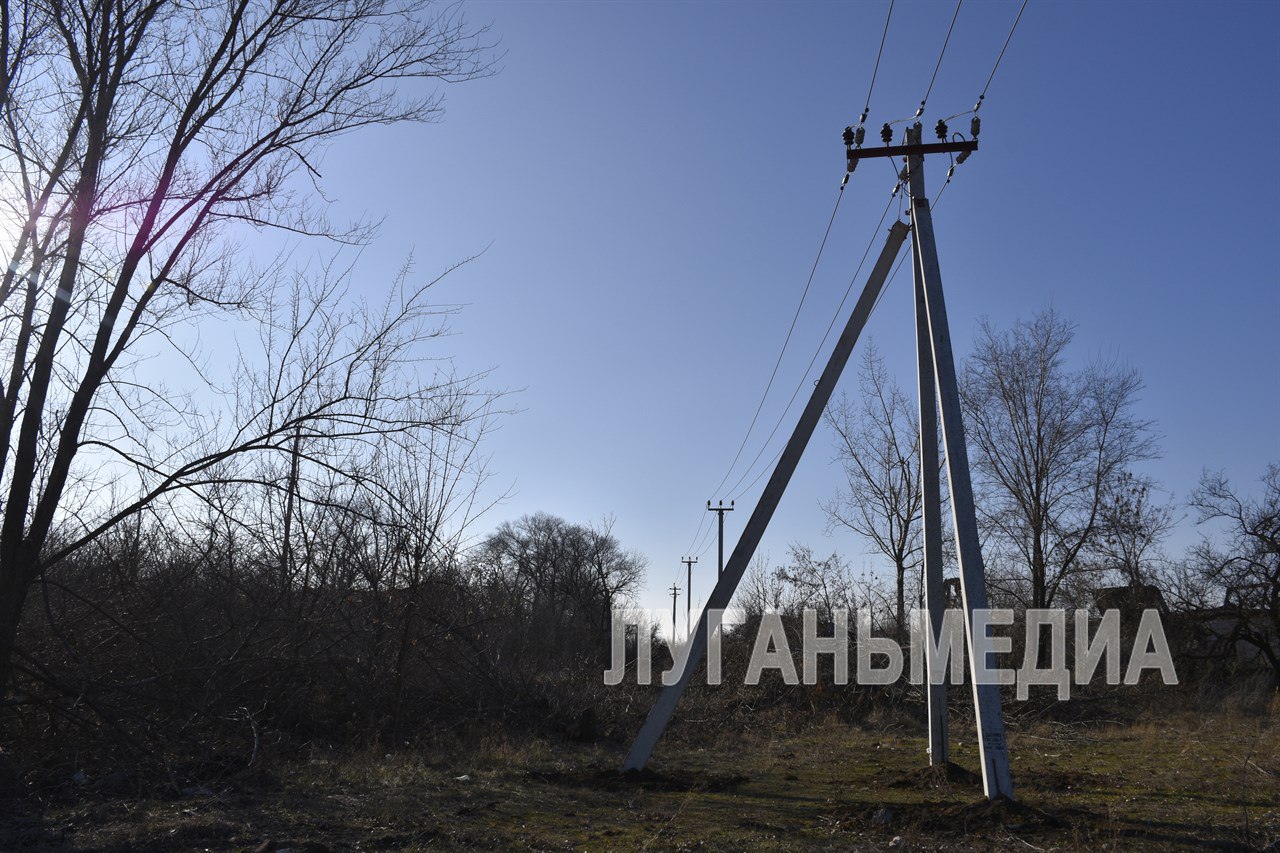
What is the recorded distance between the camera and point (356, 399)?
7895 millimetres

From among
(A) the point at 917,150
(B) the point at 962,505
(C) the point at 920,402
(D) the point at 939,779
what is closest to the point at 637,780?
(D) the point at 939,779

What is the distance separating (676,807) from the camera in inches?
267

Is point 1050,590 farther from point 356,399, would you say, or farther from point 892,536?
point 356,399

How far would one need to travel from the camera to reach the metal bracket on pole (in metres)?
8.09

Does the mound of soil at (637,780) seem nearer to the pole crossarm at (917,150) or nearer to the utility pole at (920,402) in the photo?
the utility pole at (920,402)

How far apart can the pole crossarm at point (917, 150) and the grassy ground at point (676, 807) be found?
593 centimetres

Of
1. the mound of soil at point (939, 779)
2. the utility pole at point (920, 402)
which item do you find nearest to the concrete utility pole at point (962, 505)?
the utility pole at point (920, 402)

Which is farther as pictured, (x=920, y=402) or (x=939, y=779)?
(x=920, y=402)

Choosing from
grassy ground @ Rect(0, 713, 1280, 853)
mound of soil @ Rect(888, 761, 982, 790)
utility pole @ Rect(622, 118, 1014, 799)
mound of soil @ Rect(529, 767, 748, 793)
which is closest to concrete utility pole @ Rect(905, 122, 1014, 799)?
utility pole @ Rect(622, 118, 1014, 799)

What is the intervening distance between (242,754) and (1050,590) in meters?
20.0

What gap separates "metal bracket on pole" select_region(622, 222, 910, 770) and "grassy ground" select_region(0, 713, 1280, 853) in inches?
19.0

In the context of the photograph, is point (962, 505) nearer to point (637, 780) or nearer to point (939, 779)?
point (939, 779)

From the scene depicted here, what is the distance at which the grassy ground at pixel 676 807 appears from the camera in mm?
5398

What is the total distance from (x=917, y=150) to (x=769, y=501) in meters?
3.79
